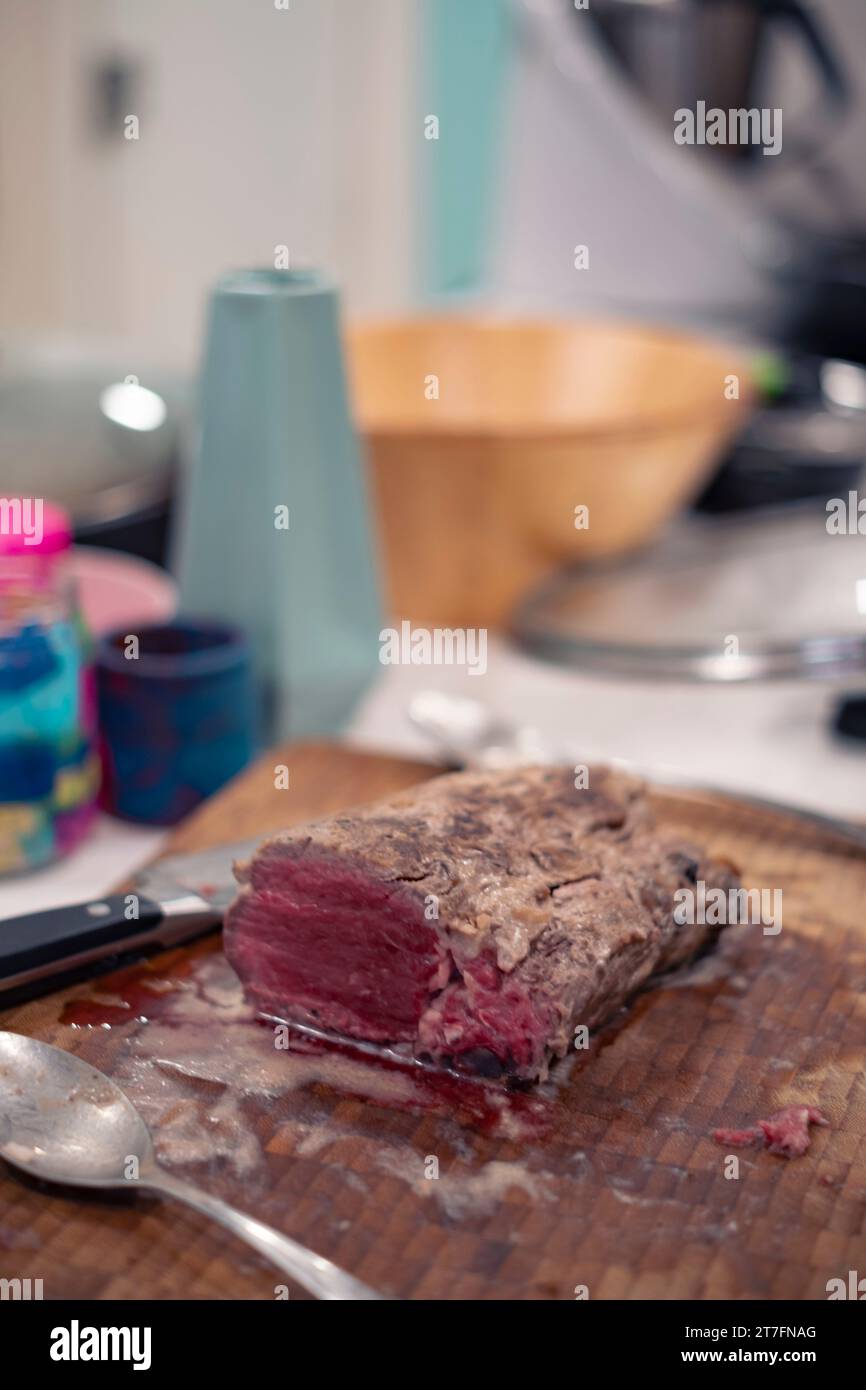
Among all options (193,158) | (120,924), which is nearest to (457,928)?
(120,924)

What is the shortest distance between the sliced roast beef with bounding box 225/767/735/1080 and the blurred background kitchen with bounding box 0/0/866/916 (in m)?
0.31

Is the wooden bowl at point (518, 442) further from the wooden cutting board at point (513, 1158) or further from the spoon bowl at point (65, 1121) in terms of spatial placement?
the spoon bowl at point (65, 1121)

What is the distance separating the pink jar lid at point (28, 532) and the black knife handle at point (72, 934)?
0.37m

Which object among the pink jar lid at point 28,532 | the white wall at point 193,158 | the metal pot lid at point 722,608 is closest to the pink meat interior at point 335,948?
the pink jar lid at point 28,532

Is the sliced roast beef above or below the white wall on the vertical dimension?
below

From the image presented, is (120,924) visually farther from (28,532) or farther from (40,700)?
(28,532)

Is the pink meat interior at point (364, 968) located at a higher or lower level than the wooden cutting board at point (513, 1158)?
higher

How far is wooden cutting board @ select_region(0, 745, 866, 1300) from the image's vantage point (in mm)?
801

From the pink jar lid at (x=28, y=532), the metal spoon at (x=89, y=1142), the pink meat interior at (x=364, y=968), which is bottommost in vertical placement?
the metal spoon at (x=89, y=1142)

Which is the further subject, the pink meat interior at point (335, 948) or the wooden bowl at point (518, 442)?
the wooden bowl at point (518, 442)

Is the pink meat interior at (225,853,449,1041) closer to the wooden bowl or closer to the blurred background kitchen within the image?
the blurred background kitchen

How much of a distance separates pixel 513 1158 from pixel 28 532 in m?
0.74

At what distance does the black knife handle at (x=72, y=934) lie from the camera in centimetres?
102

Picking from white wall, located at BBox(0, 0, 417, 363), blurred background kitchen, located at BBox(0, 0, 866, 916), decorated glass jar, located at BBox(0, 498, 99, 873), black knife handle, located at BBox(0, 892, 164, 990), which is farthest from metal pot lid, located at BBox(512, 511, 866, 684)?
white wall, located at BBox(0, 0, 417, 363)
